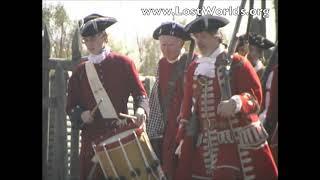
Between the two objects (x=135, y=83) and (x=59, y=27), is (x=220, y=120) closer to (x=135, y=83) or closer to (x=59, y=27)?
(x=135, y=83)

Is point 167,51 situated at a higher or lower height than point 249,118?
higher

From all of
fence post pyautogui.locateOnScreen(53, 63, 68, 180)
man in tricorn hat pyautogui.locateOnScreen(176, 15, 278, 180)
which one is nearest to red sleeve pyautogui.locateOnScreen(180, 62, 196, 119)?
man in tricorn hat pyautogui.locateOnScreen(176, 15, 278, 180)

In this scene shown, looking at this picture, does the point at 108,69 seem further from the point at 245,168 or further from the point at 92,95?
the point at 245,168

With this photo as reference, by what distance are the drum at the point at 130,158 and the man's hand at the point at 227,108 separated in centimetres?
52

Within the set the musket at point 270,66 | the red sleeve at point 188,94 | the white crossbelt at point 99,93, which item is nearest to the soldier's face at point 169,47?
the red sleeve at point 188,94

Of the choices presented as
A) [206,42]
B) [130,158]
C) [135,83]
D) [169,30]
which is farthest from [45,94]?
[206,42]

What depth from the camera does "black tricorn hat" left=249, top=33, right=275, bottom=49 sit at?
5.19 m

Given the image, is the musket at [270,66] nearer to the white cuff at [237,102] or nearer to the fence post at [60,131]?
the white cuff at [237,102]

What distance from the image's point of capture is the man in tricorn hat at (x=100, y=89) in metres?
5.30

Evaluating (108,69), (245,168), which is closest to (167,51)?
(108,69)

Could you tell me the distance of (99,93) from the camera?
17.5 ft

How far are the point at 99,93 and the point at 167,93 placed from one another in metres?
0.43
